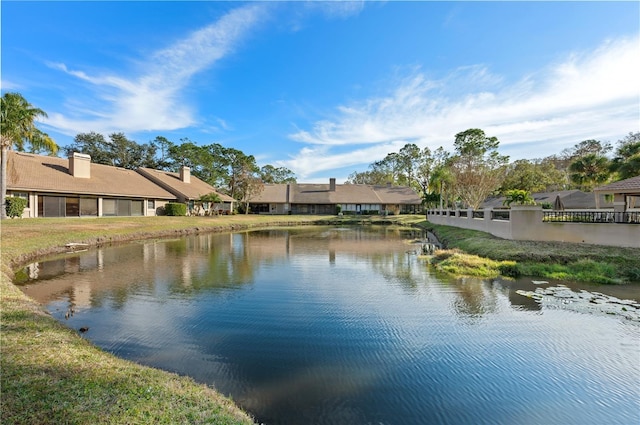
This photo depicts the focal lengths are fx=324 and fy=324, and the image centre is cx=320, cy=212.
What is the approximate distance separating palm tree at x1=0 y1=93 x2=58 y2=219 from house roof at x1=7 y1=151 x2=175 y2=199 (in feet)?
6.87

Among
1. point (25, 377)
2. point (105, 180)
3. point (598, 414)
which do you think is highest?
point (105, 180)

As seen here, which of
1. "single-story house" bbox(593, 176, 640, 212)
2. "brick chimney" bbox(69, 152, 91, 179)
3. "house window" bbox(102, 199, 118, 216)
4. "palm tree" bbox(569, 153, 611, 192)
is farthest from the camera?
"palm tree" bbox(569, 153, 611, 192)

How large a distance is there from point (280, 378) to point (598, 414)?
14.9ft

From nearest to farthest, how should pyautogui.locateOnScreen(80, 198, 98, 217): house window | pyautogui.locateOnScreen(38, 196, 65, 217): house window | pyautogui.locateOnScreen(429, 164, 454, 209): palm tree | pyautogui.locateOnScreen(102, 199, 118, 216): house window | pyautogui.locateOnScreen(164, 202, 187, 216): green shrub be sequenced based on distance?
pyautogui.locateOnScreen(38, 196, 65, 217): house window → pyautogui.locateOnScreen(80, 198, 98, 217): house window → pyautogui.locateOnScreen(102, 199, 118, 216): house window → pyautogui.locateOnScreen(164, 202, 187, 216): green shrub → pyautogui.locateOnScreen(429, 164, 454, 209): palm tree

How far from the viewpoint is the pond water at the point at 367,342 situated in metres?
4.65

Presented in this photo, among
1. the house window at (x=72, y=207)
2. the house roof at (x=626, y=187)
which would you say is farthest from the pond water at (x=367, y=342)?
the house window at (x=72, y=207)

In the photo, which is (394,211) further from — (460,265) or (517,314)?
(517,314)

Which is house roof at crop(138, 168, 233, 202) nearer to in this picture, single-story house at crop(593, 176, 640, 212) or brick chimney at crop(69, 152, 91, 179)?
brick chimney at crop(69, 152, 91, 179)

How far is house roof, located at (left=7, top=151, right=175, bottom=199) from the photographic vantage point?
24.7 m

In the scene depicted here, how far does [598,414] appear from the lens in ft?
14.6

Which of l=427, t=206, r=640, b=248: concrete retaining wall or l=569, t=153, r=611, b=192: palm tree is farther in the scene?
l=569, t=153, r=611, b=192: palm tree

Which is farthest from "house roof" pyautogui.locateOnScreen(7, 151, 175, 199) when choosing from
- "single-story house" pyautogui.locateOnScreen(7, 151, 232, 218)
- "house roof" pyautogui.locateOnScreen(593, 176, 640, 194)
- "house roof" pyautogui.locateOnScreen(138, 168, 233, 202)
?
"house roof" pyautogui.locateOnScreen(593, 176, 640, 194)

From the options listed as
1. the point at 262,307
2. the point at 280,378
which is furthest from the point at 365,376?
the point at 262,307

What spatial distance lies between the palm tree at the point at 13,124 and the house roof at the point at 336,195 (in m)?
32.7
